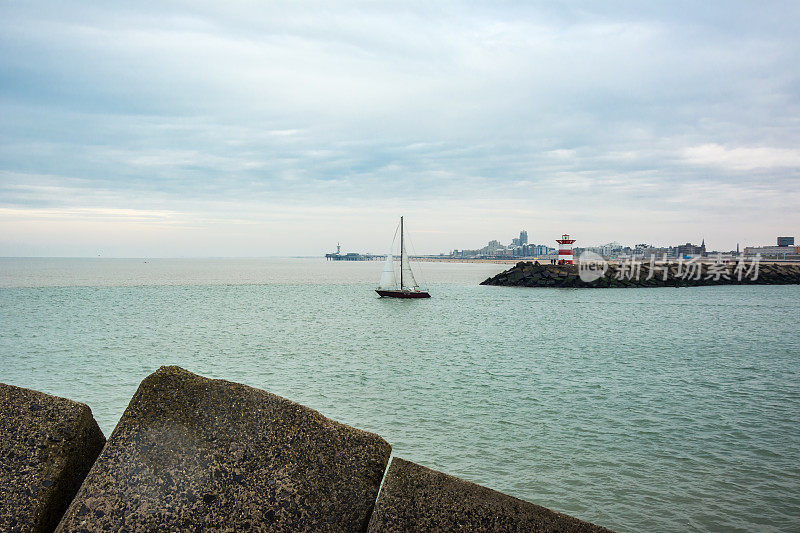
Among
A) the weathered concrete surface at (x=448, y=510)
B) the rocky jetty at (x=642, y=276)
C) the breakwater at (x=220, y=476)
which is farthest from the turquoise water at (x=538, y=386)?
the rocky jetty at (x=642, y=276)

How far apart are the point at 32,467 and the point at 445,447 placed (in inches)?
398

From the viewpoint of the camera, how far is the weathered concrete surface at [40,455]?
373cm

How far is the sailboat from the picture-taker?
225 ft

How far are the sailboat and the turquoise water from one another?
18.6m

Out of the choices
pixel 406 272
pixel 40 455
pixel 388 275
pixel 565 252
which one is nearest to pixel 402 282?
pixel 406 272

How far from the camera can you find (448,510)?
3557 mm

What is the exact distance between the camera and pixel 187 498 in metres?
3.56

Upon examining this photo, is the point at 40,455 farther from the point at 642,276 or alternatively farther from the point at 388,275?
the point at 642,276

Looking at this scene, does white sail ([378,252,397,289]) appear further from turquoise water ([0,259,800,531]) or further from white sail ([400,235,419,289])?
turquoise water ([0,259,800,531])

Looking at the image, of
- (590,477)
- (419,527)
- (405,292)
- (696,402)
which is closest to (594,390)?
(696,402)

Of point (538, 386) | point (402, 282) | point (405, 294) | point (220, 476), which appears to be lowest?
point (538, 386)

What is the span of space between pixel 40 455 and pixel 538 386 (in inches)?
717

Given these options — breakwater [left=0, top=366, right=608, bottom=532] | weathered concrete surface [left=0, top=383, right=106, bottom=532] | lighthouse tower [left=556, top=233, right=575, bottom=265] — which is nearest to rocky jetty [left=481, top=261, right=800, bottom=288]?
lighthouse tower [left=556, top=233, right=575, bottom=265]

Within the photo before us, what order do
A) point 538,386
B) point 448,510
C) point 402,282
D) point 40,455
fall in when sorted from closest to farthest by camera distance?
point 448,510 → point 40,455 → point 538,386 → point 402,282
